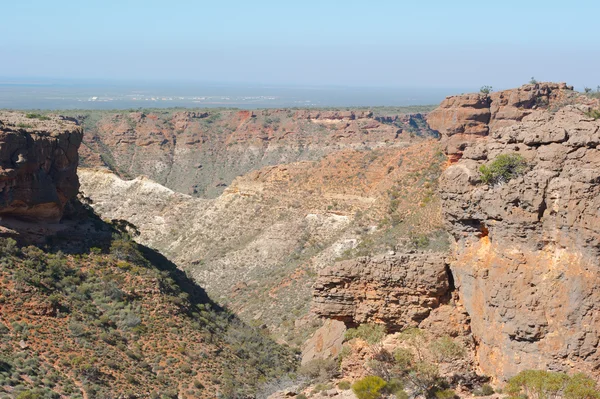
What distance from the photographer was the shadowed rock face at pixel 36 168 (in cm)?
A: 3034

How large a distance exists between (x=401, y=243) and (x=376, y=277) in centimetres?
1934

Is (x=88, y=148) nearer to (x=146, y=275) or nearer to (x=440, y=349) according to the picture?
(x=146, y=275)

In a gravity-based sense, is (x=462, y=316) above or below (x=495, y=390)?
above

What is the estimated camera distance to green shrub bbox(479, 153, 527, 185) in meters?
15.7

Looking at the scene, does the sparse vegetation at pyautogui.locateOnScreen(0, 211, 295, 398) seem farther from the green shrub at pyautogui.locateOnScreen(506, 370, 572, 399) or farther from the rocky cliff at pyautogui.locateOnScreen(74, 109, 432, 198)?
the rocky cliff at pyautogui.locateOnScreen(74, 109, 432, 198)

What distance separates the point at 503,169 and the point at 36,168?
2241 cm

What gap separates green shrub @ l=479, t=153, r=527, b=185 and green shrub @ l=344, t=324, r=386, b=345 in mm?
4602

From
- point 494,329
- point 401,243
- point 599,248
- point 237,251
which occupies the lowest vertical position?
point 237,251

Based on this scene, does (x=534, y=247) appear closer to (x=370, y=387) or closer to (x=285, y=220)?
(x=370, y=387)

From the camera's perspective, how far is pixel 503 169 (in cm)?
1585

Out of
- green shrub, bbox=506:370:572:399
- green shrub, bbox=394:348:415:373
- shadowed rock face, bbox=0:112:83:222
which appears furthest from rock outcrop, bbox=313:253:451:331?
shadowed rock face, bbox=0:112:83:222

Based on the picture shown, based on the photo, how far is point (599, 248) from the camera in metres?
14.2

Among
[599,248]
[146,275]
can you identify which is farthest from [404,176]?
[599,248]

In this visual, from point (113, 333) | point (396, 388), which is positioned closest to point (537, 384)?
point (396, 388)
